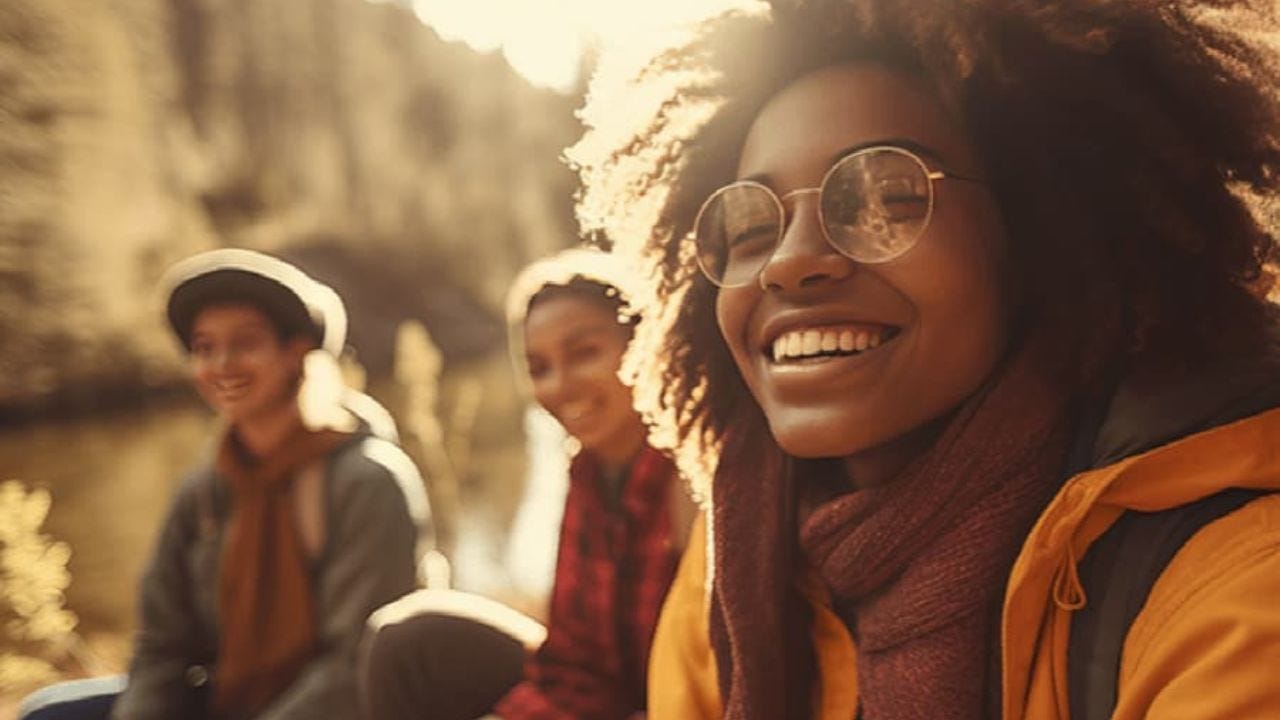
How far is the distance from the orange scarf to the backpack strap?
1832mm

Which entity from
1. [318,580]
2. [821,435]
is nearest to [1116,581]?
Result: [821,435]

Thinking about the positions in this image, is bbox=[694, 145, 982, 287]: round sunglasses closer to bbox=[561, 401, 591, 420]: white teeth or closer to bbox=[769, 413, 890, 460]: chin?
bbox=[769, 413, 890, 460]: chin

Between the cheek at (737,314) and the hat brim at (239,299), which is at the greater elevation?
the hat brim at (239,299)

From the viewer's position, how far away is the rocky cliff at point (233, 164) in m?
11.9

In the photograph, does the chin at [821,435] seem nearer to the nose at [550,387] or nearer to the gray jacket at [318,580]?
the nose at [550,387]

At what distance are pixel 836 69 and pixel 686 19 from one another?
0.98 feet

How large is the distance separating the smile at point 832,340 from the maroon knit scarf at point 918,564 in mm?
115

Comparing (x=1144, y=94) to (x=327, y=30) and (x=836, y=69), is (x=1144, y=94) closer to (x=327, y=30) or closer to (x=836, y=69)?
(x=836, y=69)

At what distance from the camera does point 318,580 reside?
2.45 meters

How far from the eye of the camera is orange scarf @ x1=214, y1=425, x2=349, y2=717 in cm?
239

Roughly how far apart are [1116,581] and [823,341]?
0.38 meters

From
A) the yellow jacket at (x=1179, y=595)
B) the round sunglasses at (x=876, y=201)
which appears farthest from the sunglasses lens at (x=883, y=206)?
the yellow jacket at (x=1179, y=595)

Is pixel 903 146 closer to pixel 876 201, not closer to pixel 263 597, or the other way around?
pixel 876 201

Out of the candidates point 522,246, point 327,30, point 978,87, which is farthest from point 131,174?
point 978,87
